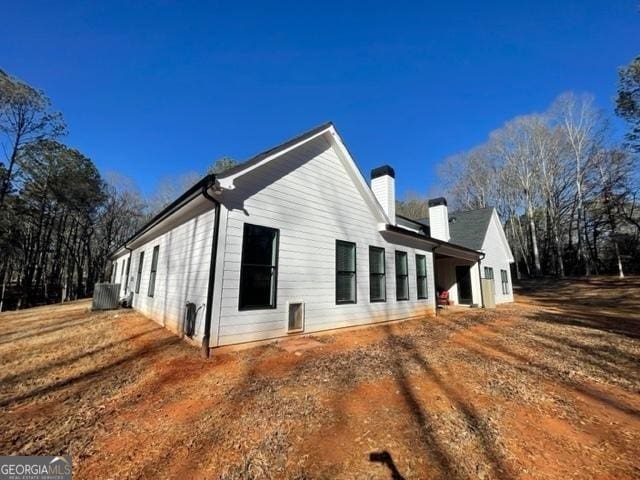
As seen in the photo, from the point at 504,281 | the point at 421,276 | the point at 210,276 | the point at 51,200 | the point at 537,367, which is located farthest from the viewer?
the point at 51,200

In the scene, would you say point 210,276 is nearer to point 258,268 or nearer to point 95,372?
point 258,268

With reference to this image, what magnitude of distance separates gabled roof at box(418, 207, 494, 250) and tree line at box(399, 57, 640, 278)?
384 inches

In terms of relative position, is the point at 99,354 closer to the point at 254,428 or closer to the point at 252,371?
the point at 252,371

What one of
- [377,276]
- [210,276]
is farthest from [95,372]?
[377,276]

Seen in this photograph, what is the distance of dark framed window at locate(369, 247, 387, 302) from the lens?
8.50 meters

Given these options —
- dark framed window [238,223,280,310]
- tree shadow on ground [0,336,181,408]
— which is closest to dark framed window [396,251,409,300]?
dark framed window [238,223,280,310]

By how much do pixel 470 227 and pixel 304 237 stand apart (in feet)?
44.6

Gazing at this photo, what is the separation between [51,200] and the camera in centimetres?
2020

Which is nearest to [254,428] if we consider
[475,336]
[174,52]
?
[475,336]

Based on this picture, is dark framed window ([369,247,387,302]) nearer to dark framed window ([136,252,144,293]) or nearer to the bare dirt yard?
the bare dirt yard

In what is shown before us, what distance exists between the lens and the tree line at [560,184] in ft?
72.8

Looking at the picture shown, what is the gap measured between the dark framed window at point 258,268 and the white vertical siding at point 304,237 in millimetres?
117

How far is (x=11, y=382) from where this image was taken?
385 cm

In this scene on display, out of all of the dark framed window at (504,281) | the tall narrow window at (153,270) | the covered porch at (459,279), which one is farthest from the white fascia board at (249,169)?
the dark framed window at (504,281)
